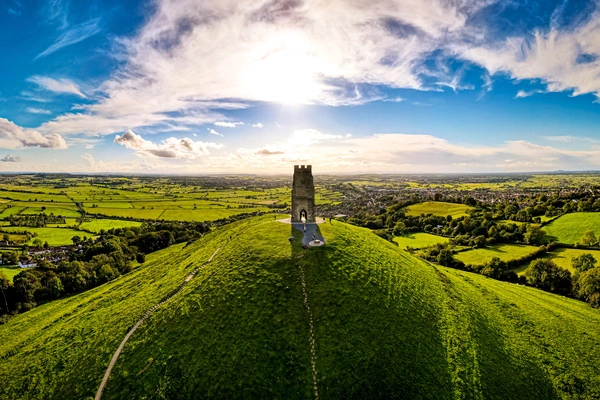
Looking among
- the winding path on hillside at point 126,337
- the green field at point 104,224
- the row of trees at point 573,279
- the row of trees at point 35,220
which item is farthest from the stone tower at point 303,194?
the row of trees at point 35,220

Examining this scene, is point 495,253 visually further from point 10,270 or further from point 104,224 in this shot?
point 104,224

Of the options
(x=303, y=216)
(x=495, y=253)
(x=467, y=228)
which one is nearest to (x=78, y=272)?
(x=303, y=216)

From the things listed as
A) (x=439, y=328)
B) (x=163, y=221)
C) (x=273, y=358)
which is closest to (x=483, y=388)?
(x=439, y=328)

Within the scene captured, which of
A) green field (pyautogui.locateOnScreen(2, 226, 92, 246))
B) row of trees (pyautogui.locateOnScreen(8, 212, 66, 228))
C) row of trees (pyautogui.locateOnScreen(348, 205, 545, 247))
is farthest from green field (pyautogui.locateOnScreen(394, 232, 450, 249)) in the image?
row of trees (pyautogui.locateOnScreen(8, 212, 66, 228))

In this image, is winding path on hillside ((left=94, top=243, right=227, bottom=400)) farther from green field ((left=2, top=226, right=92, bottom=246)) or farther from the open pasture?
green field ((left=2, top=226, right=92, bottom=246))

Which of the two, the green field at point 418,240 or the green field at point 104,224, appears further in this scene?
the green field at point 104,224

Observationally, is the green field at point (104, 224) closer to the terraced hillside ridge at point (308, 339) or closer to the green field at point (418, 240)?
the terraced hillside ridge at point (308, 339)

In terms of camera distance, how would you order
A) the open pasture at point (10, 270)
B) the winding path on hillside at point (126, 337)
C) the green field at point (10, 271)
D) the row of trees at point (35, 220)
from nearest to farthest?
1. the winding path on hillside at point (126, 337)
2. the green field at point (10, 271)
3. the open pasture at point (10, 270)
4. the row of trees at point (35, 220)
